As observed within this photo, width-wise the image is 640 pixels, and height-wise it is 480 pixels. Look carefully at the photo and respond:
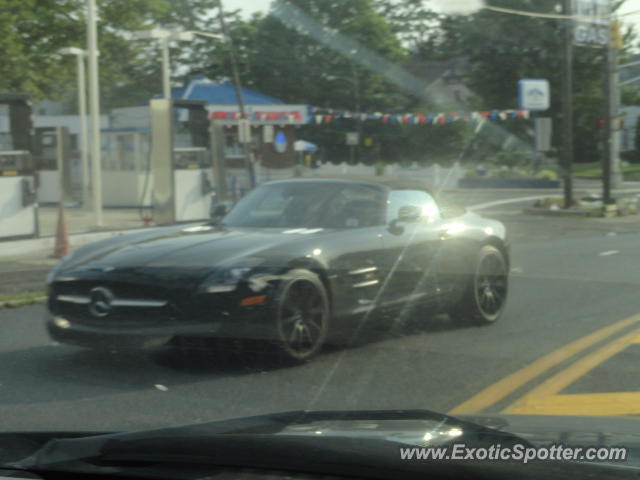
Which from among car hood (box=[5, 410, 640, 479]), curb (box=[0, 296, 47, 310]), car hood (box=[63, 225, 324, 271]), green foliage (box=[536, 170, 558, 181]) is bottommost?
curb (box=[0, 296, 47, 310])

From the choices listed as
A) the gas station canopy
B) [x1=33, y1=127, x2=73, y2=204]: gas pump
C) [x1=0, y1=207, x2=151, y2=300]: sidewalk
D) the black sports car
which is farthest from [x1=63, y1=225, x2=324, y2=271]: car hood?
the gas station canopy

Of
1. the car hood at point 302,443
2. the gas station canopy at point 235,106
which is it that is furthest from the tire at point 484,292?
the gas station canopy at point 235,106

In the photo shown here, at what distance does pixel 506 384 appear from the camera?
6133mm

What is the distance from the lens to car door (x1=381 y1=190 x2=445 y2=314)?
24.7ft

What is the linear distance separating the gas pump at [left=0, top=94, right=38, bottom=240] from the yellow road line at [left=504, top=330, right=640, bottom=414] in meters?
11.0

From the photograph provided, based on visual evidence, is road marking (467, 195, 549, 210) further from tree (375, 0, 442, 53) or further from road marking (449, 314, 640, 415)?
tree (375, 0, 442, 53)

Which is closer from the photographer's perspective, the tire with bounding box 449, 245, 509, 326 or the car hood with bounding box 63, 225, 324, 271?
the car hood with bounding box 63, 225, 324, 271

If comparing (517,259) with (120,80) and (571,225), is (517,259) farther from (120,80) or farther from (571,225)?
(120,80)

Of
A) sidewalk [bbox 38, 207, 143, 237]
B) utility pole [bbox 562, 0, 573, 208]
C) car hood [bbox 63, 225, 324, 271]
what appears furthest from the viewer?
utility pole [bbox 562, 0, 573, 208]

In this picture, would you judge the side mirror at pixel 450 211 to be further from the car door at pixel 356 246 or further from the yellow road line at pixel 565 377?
the yellow road line at pixel 565 377

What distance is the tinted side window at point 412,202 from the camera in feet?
25.9

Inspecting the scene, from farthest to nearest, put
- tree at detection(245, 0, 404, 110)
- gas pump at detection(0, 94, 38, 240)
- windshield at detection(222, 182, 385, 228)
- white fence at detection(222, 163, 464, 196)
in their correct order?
tree at detection(245, 0, 404, 110) < white fence at detection(222, 163, 464, 196) < gas pump at detection(0, 94, 38, 240) < windshield at detection(222, 182, 385, 228)

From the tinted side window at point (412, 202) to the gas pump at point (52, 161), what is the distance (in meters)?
19.9

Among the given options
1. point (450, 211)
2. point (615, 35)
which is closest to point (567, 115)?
point (615, 35)
